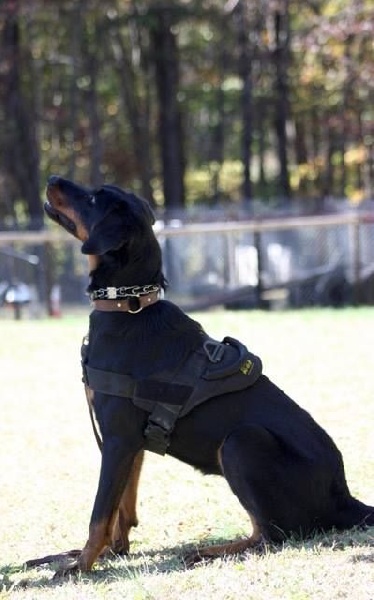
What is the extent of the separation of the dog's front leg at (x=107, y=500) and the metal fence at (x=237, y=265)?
14296 mm

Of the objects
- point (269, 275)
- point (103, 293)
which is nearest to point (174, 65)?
point (269, 275)

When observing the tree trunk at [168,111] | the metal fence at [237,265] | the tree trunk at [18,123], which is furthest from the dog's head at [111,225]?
the tree trunk at [168,111]

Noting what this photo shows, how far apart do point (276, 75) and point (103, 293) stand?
32.6 meters

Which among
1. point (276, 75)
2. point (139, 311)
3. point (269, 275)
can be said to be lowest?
point (269, 275)

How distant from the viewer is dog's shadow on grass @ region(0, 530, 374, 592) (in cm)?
465

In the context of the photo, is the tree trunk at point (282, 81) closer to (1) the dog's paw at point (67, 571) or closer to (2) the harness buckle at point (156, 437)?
(2) the harness buckle at point (156, 437)

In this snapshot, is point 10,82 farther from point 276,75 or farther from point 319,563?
point 319,563

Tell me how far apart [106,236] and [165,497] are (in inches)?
86.3

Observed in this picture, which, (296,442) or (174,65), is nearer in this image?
(296,442)

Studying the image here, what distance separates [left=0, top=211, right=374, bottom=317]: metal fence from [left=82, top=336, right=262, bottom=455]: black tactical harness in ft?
46.6

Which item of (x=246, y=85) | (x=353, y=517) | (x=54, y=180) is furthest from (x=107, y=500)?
(x=246, y=85)

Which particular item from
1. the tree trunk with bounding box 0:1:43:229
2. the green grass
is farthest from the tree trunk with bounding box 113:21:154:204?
the green grass

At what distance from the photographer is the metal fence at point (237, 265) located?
19.8m

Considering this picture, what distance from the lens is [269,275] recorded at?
20.9m
